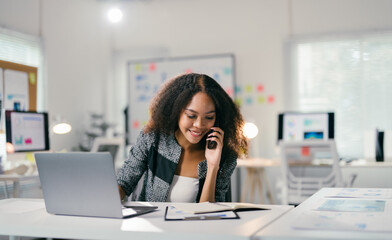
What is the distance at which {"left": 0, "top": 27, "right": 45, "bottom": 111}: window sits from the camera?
4.44 m

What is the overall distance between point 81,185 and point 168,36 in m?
4.58

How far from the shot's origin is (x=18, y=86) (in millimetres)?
4414

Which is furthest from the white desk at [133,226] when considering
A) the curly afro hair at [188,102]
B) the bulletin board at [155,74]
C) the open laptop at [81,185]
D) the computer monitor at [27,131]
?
the bulletin board at [155,74]

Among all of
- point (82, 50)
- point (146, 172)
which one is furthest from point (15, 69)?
point (146, 172)

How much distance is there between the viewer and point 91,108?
5.76 m

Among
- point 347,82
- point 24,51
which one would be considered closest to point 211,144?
point 24,51

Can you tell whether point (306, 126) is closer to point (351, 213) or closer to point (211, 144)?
point (211, 144)

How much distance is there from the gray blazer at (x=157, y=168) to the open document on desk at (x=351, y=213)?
45cm

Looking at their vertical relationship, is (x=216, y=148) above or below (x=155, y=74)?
below

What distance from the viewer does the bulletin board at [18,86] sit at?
4.27 metres

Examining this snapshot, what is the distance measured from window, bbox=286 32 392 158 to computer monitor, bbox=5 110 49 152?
2729 mm

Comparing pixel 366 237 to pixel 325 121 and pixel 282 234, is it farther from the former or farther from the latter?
pixel 325 121

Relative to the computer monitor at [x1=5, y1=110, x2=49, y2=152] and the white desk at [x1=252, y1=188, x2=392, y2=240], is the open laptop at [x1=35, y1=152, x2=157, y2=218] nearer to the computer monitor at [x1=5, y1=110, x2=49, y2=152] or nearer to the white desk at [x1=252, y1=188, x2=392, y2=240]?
the white desk at [x1=252, y1=188, x2=392, y2=240]

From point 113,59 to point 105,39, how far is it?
273 millimetres
